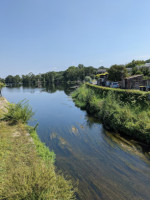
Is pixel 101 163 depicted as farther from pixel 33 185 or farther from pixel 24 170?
pixel 33 185

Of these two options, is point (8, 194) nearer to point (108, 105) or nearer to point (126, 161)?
point (126, 161)

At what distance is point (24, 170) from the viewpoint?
3.63 meters

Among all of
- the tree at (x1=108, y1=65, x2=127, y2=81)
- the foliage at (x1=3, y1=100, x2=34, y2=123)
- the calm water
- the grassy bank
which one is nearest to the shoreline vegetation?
the foliage at (x1=3, y1=100, x2=34, y2=123)

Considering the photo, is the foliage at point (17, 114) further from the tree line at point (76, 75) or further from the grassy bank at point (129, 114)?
the tree line at point (76, 75)

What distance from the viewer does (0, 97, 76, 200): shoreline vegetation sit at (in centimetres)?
309

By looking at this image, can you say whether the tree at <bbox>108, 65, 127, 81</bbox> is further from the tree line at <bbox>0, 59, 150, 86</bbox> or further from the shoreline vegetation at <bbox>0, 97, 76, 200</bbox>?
the shoreline vegetation at <bbox>0, 97, 76, 200</bbox>

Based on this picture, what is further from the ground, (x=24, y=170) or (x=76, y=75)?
(x=76, y=75)

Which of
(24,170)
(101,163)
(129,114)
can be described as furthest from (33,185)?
(129,114)

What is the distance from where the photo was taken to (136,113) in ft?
39.6

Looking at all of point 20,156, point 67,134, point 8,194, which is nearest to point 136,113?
point 67,134

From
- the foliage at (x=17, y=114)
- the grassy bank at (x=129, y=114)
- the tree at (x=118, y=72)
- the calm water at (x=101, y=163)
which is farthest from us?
the tree at (x=118, y=72)

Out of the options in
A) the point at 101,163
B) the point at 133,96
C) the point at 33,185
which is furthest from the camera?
the point at 133,96

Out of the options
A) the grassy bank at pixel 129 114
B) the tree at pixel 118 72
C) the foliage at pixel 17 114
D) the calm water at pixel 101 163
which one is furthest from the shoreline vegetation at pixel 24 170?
the tree at pixel 118 72

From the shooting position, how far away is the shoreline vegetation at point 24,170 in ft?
10.2
